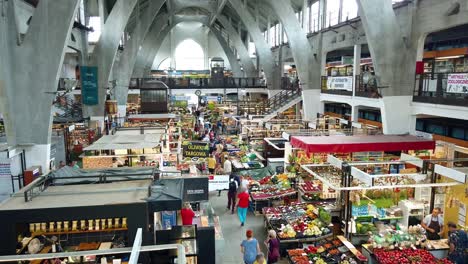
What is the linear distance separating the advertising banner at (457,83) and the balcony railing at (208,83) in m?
22.9

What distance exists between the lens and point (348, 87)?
680 inches

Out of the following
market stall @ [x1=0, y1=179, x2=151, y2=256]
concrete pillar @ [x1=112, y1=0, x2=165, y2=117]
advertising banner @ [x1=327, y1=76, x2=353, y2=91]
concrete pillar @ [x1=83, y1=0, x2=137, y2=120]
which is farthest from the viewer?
concrete pillar @ [x1=112, y1=0, x2=165, y2=117]

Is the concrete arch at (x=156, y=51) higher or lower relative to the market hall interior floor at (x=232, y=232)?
higher

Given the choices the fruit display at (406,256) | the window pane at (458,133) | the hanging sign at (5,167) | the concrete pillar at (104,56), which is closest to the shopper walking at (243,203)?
the fruit display at (406,256)

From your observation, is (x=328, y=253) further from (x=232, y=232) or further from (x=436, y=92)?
(x=436, y=92)

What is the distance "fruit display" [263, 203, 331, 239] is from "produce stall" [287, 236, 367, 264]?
1.08 ft

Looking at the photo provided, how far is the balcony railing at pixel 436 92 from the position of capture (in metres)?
10.6

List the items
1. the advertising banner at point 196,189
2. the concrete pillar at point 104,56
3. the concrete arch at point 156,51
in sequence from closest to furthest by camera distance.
A: the advertising banner at point 196,189 → the concrete pillar at point 104,56 → the concrete arch at point 156,51

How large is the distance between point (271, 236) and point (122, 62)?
20674mm

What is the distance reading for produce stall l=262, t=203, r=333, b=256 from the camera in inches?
336

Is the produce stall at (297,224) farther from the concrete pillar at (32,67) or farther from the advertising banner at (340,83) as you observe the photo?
the advertising banner at (340,83)

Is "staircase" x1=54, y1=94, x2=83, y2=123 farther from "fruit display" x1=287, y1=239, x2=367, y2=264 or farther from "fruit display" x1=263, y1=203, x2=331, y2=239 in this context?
"fruit display" x1=287, y1=239, x2=367, y2=264

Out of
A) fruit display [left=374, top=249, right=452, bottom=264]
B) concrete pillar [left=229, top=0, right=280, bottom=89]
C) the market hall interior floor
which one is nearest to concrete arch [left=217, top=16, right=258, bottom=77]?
concrete pillar [left=229, top=0, right=280, bottom=89]

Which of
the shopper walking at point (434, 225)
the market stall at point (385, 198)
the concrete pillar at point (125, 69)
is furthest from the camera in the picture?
the concrete pillar at point (125, 69)
